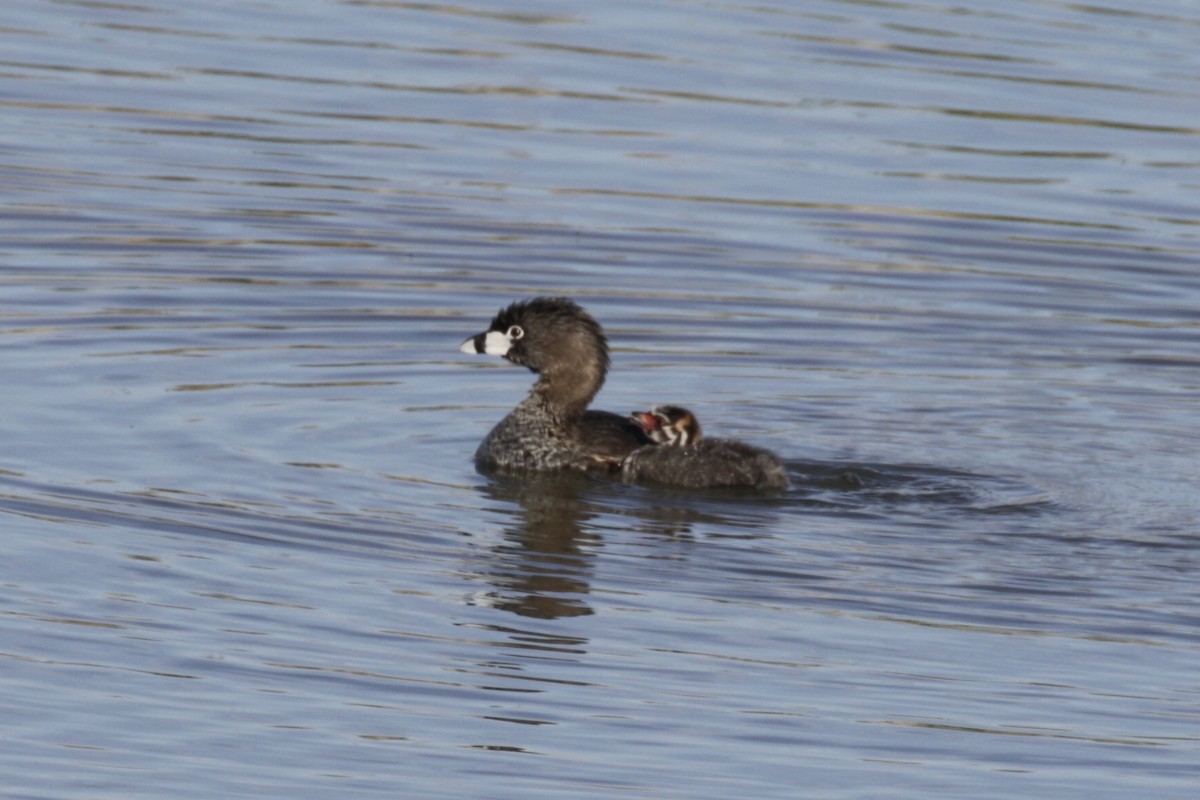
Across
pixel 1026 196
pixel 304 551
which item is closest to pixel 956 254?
pixel 1026 196

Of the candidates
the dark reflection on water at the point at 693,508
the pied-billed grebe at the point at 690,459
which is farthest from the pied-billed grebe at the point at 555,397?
the pied-billed grebe at the point at 690,459

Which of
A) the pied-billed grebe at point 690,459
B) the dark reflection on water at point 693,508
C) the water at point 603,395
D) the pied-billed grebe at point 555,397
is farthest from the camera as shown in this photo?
the pied-billed grebe at point 555,397

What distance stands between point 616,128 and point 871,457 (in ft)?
28.0

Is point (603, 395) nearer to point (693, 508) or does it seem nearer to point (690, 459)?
point (690, 459)

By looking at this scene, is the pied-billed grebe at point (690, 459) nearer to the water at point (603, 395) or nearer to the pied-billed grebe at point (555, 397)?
the water at point (603, 395)

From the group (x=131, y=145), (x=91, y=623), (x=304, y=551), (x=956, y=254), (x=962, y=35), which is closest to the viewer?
(x=91, y=623)

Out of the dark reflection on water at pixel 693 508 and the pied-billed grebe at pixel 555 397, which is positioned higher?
the pied-billed grebe at pixel 555 397

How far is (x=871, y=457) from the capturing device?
12742 mm

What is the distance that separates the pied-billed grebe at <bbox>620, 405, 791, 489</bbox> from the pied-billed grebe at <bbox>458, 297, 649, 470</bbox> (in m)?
0.27

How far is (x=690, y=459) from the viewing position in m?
12.4

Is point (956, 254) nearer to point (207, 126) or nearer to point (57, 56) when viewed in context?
point (207, 126)

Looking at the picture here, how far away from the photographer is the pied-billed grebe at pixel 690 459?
1216 cm

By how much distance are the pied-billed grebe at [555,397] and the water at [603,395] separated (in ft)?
0.74

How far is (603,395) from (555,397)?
182 cm
